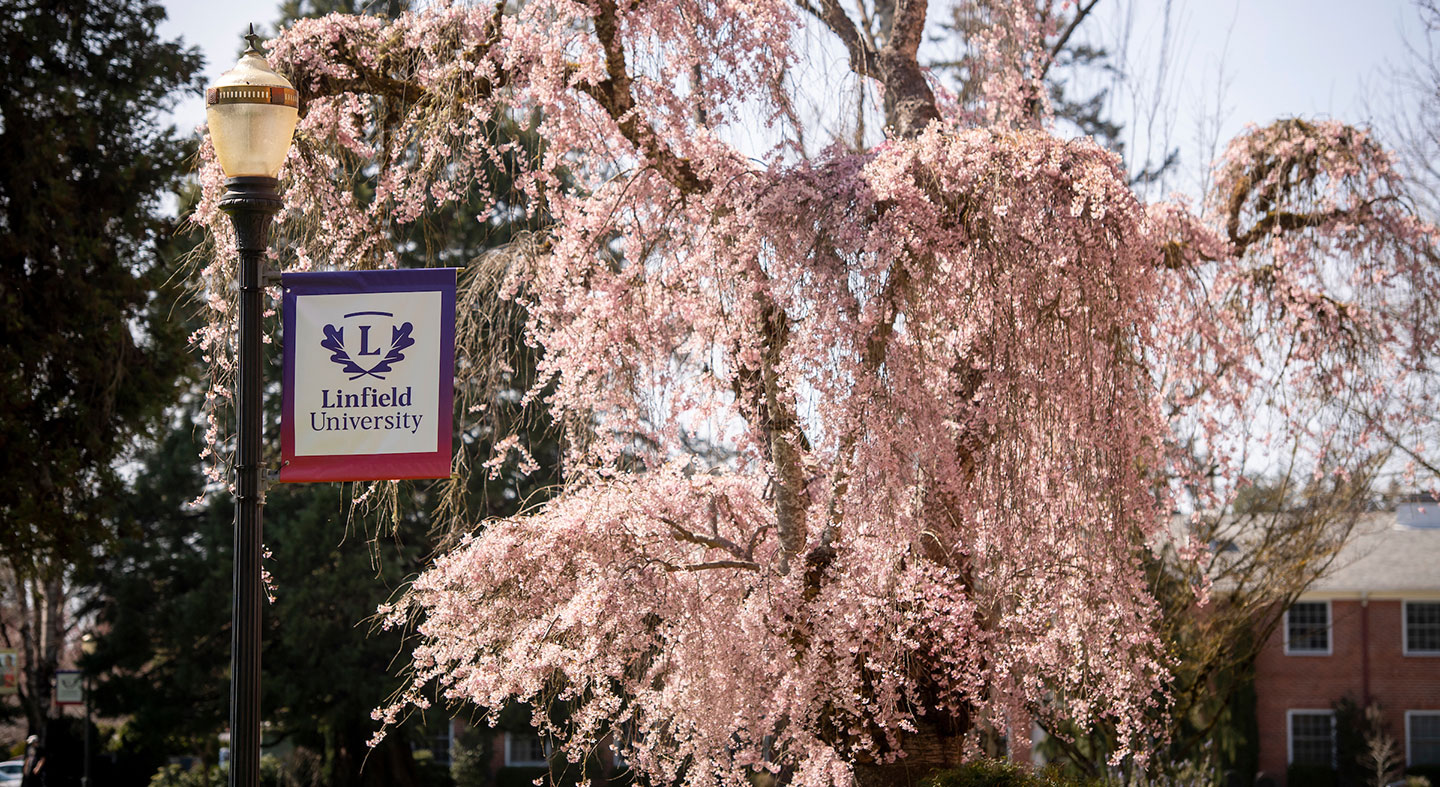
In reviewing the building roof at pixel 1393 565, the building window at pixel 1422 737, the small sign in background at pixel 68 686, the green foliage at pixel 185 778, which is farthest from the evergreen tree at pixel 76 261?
the building window at pixel 1422 737

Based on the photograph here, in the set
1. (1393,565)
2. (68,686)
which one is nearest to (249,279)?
(68,686)

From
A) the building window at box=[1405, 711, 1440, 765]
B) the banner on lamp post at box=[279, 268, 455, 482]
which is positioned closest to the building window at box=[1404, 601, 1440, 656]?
the building window at box=[1405, 711, 1440, 765]

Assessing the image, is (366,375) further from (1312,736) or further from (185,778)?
(1312,736)

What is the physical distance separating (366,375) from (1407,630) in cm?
2737

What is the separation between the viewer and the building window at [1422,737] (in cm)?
2572

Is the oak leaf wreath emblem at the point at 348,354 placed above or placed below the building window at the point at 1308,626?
above

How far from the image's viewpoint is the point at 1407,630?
2669 centimetres

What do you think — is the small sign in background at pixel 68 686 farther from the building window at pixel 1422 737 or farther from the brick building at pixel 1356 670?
the building window at pixel 1422 737

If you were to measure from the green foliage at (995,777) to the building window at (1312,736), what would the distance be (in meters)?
21.4

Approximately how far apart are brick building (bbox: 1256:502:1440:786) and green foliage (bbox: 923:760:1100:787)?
20.4 m

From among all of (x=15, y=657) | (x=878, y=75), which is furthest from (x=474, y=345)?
(x=15, y=657)

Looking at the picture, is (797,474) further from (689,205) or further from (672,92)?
(672,92)

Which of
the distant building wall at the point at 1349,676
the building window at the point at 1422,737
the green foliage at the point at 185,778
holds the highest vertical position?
the distant building wall at the point at 1349,676

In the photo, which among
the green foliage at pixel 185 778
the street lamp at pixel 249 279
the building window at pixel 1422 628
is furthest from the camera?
the building window at pixel 1422 628
